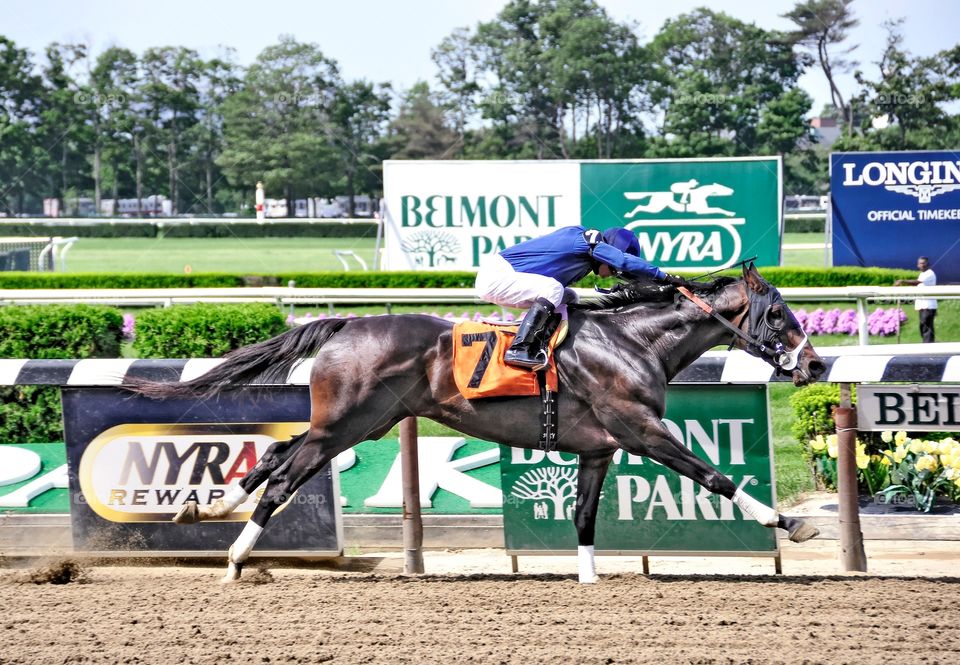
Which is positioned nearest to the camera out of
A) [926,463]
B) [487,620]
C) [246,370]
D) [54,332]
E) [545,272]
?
[487,620]

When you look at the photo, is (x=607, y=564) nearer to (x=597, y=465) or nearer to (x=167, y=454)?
(x=597, y=465)

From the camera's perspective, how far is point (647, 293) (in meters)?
4.98

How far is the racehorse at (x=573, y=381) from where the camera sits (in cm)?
468

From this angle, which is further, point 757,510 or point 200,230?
point 200,230

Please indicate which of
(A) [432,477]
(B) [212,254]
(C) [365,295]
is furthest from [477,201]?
(B) [212,254]

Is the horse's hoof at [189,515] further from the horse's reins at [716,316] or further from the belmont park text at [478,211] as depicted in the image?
the belmont park text at [478,211]

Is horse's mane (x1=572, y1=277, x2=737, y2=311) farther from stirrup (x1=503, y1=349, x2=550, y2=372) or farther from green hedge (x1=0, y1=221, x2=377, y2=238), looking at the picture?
green hedge (x1=0, y1=221, x2=377, y2=238)

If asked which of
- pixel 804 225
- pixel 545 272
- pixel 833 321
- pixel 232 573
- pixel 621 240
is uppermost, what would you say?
pixel 804 225

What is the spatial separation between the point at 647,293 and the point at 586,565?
1240 mm

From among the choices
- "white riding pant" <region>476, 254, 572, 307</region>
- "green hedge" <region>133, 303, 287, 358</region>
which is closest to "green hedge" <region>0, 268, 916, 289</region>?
"green hedge" <region>133, 303, 287, 358</region>

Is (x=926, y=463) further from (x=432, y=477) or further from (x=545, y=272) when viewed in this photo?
(x=432, y=477)

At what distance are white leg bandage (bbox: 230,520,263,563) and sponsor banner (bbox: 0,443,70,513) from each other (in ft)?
4.09

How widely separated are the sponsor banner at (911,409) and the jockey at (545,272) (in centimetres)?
101

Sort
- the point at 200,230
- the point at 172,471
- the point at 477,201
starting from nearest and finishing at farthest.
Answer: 1. the point at 172,471
2. the point at 477,201
3. the point at 200,230
